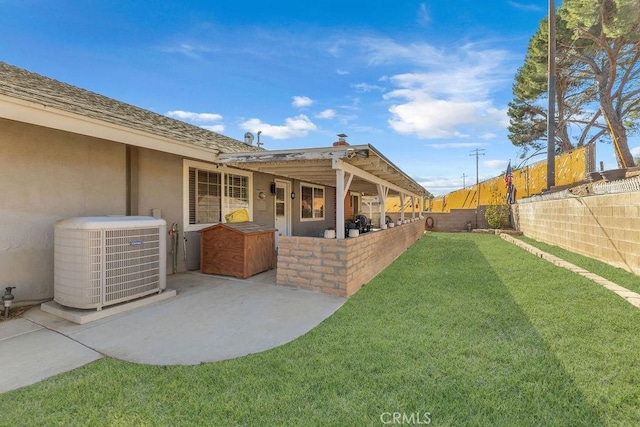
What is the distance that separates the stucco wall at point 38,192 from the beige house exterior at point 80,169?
1cm

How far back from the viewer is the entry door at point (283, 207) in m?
10.3

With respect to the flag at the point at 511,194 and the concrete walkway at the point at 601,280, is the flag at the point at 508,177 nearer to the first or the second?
the flag at the point at 511,194

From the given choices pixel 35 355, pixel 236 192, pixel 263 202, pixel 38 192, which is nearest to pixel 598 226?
pixel 263 202

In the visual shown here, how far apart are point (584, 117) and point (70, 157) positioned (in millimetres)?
25879

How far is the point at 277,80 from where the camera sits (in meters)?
13.7

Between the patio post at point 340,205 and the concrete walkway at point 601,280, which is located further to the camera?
the patio post at point 340,205

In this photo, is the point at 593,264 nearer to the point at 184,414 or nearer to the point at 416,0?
the point at 184,414

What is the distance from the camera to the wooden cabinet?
6.46 meters

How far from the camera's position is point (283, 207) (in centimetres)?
1062

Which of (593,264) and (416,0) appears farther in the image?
(416,0)

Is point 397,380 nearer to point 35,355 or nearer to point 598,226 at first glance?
point 35,355

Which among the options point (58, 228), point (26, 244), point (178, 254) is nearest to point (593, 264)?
point (178, 254)

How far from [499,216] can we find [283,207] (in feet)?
44.9

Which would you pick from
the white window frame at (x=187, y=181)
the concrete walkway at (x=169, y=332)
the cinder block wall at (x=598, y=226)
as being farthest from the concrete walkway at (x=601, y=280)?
the white window frame at (x=187, y=181)
